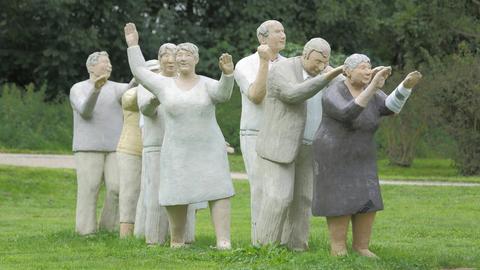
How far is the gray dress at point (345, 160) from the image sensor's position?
35.9ft

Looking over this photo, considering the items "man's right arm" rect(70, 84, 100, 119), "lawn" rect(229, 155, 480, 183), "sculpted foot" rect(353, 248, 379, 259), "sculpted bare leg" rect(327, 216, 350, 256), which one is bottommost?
"lawn" rect(229, 155, 480, 183)

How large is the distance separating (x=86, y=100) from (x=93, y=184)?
964mm

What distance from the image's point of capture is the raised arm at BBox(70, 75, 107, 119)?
13.8 metres

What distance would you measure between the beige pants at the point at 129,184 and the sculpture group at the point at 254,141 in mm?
10

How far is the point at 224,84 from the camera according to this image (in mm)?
11891

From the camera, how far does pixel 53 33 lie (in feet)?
114

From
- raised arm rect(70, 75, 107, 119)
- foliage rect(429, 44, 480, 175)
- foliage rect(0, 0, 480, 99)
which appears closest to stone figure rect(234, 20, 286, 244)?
raised arm rect(70, 75, 107, 119)

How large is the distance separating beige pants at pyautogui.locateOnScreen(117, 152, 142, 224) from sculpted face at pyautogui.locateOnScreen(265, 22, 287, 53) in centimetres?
235

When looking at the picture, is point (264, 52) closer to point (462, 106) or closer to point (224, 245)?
point (224, 245)

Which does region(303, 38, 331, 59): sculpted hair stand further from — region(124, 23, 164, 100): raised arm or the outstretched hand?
region(124, 23, 164, 100): raised arm

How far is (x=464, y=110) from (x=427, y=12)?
15.3ft

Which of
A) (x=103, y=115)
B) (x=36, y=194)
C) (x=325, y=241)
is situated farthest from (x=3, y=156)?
(x=325, y=241)

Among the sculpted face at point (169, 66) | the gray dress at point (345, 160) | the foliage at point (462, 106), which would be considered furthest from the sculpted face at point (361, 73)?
the foliage at point (462, 106)

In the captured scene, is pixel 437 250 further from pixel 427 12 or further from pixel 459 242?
pixel 427 12
